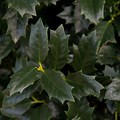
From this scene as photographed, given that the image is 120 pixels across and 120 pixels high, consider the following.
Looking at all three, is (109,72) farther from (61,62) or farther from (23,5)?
(23,5)

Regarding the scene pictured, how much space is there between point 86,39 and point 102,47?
0.23 metres

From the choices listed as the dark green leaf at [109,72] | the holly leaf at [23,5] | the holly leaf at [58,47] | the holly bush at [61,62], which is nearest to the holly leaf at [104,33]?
the holly bush at [61,62]

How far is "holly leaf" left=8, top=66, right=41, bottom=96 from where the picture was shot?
3.98 ft

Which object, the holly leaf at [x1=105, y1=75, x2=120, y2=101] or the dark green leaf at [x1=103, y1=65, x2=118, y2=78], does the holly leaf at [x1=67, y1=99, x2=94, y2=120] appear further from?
the dark green leaf at [x1=103, y1=65, x2=118, y2=78]

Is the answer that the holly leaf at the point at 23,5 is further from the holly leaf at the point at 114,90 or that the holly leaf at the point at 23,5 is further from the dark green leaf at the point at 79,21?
the holly leaf at the point at 114,90

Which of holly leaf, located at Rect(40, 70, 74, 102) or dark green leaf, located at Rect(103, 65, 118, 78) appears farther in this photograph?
dark green leaf, located at Rect(103, 65, 118, 78)

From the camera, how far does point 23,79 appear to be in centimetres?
123

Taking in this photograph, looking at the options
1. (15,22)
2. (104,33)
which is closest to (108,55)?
(104,33)

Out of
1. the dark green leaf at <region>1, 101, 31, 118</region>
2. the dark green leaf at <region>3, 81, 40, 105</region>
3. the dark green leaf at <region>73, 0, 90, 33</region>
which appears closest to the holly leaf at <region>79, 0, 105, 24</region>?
the dark green leaf at <region>73, 0, 90, 33</region>

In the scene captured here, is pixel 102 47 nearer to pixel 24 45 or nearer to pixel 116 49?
pixel 116 49

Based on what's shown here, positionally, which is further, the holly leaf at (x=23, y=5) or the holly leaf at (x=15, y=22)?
the holly leaf at (x=15, y=22)

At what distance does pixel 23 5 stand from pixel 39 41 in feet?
0.48

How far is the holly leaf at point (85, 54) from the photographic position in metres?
1.33

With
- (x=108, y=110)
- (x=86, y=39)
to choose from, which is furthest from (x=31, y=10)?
(x=108, y=110)
